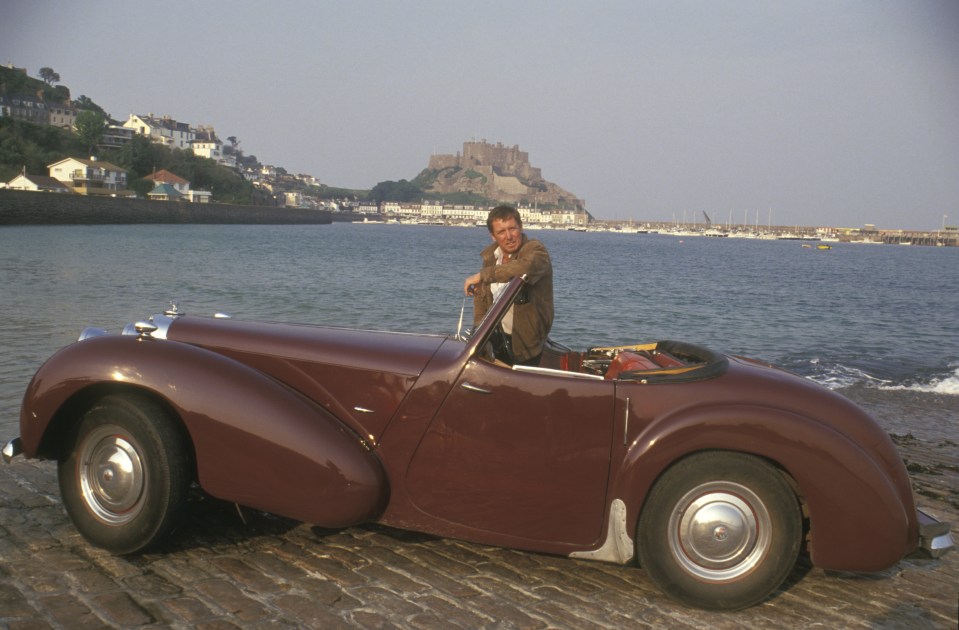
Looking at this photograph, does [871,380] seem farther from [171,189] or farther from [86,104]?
[86,104]

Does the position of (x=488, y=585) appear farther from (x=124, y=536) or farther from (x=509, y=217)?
(x=509, y=217)

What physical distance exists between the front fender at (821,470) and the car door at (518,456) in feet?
0.88

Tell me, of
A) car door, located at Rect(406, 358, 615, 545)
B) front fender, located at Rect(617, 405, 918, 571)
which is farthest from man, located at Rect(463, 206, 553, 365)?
front fender, located at Rect(617, 405, 918, 571)

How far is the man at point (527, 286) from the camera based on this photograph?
4.27 m

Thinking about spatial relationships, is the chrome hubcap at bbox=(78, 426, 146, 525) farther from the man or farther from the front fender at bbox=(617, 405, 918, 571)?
the front fender at bbox=(617, 405, 918, 571)

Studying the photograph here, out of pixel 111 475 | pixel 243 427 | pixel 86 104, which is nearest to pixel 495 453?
pixel 243 427

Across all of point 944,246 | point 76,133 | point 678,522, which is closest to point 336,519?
point 678,522

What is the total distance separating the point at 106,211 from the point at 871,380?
79893 millimetres

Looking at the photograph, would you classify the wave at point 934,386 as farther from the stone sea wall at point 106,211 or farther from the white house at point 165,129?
the white house at point 165,129

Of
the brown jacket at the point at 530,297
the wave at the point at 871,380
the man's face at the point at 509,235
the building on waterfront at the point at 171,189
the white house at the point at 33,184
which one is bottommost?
the wave at the point at 871,380

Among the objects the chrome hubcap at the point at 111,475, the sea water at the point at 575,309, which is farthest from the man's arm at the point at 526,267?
the sea water at the point at 575,309

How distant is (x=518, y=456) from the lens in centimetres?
370

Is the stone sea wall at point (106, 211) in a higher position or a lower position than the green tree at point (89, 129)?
lower

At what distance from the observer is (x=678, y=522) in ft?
11.7
